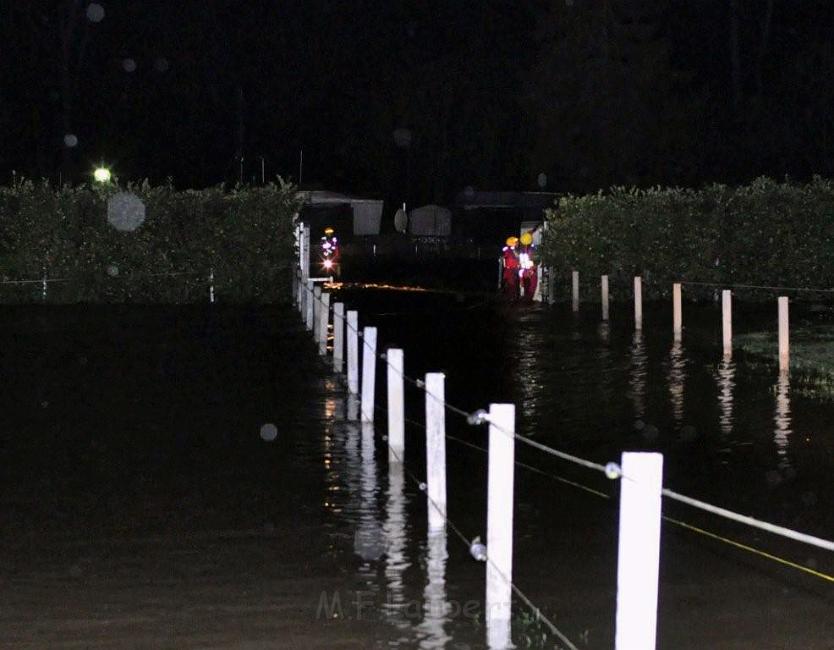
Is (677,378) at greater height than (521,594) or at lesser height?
greater

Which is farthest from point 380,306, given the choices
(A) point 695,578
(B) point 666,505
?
(A) point 695,578

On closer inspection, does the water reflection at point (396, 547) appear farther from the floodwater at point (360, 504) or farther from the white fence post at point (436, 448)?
the white fence post at point (436, 448)

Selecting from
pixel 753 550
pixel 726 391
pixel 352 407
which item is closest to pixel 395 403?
pixel 352 407

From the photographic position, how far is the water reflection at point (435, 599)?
8.03 meters

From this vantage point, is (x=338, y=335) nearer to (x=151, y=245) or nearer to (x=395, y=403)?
(x=395, y=403)

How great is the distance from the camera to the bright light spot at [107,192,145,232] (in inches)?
1805

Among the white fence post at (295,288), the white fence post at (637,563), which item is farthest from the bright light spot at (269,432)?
the white fence post at (295,288)

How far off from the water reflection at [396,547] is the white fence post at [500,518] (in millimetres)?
466

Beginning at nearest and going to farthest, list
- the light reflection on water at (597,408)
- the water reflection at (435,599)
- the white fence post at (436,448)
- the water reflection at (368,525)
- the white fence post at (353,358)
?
1. the water reflection at (435,599)
2. the light reflection on water at (597,408)
3. the water reflection at (368,525)
4. the white fence post at (436,448)
5. the white fence post at (353,358)

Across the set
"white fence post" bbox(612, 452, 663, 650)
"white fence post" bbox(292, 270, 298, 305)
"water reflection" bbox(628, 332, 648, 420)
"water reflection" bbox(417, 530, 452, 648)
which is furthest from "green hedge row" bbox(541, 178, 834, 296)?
"white fence post" bbox(612, 452, 663, 650)

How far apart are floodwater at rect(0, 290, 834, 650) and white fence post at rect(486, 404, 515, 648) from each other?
128 millimetres

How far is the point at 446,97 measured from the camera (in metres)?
115

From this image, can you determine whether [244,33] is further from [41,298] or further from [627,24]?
[41,298]

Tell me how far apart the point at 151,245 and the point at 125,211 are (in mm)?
1170
